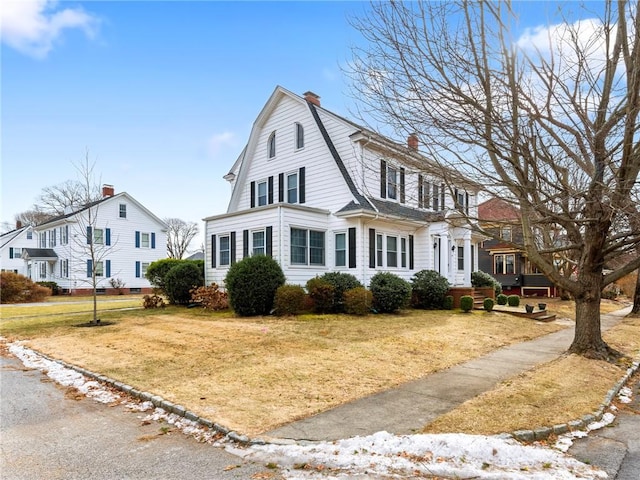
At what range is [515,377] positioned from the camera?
283 inches

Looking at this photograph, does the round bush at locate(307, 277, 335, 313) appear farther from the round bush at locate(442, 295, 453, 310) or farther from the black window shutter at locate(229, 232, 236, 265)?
the round bush at locate(442, 295, 453, 310)

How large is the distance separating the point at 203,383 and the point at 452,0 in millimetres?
7348

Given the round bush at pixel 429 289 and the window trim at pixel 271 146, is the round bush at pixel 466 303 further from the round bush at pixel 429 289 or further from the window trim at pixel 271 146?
the window trim at pixel 271 146

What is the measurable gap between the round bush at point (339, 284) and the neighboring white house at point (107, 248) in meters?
25.0

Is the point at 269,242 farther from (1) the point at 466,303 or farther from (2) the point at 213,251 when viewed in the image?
(1) the point at 466,303

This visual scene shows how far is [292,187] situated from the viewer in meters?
19.2

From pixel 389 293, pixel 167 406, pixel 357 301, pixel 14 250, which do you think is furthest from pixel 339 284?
pixel 14 250

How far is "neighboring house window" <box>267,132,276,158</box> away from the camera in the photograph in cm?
1999

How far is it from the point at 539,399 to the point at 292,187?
14.8 m

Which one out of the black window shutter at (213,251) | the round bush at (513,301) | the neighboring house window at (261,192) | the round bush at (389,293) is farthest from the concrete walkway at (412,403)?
the neighboring house window at (261,192)

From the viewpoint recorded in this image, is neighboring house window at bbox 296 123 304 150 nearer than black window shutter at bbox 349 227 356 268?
No

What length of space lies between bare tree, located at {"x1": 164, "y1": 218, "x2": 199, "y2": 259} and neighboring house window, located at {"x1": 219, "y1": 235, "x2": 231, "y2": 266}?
43.0 metres

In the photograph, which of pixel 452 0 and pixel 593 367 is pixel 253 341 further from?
pixel 452 0

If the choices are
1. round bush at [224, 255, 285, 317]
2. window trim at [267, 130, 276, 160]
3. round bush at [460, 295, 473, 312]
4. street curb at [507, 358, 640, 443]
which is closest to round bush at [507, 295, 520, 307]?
round bush at [460, 295, 473, 312]
